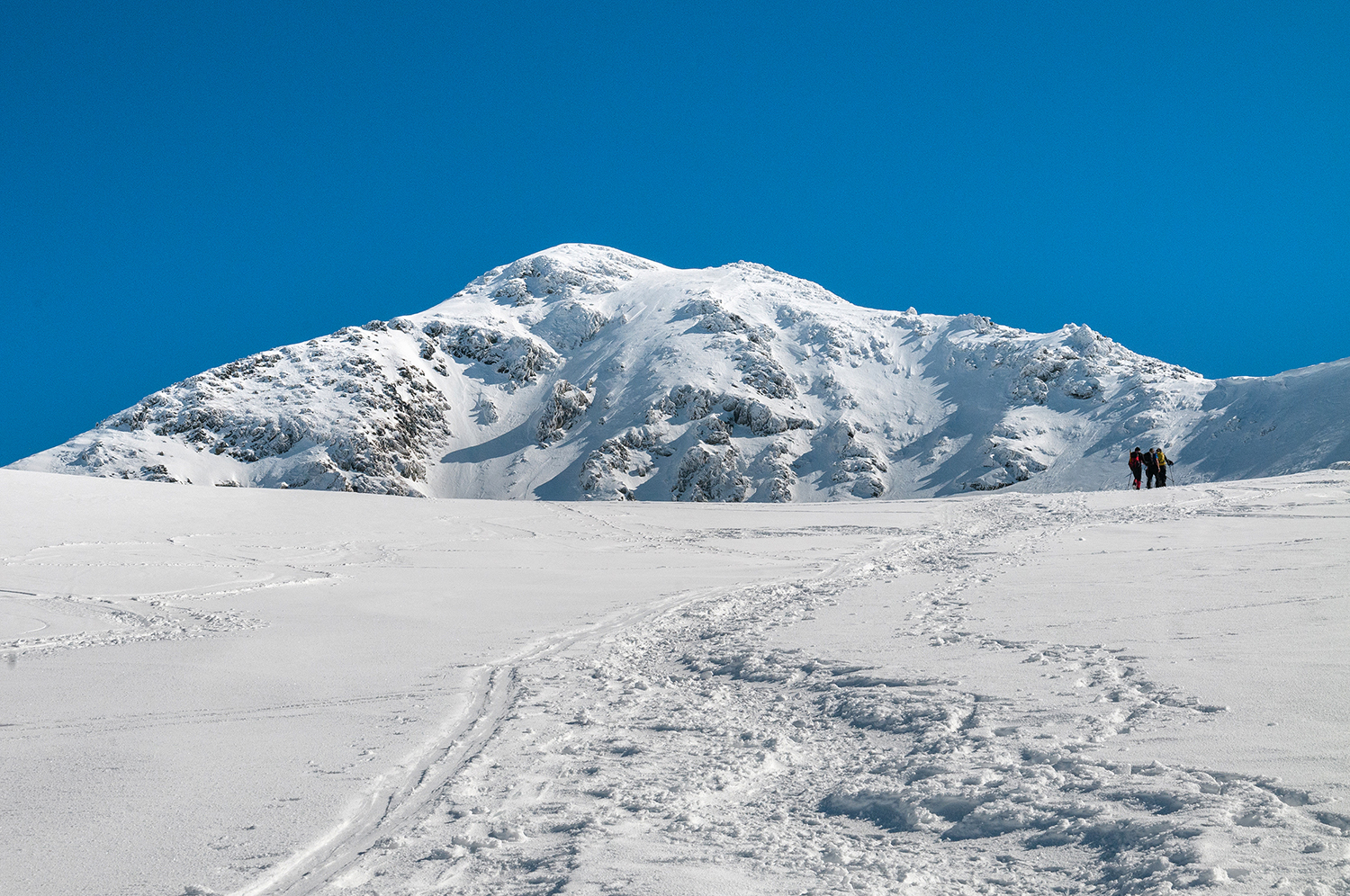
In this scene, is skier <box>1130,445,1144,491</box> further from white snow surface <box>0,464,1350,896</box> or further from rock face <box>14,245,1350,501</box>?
rock face <box>14,245,1350,501</box>

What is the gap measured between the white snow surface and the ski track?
0.8 inches

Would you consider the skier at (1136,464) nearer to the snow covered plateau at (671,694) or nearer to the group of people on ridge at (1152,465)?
the group of people on ridge at (1152,465)

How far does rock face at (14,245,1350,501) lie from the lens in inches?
2432

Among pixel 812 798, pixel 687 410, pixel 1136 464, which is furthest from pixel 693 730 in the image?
pixel 687 410

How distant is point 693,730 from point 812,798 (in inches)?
50.5

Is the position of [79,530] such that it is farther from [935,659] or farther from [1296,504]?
[1296,504]

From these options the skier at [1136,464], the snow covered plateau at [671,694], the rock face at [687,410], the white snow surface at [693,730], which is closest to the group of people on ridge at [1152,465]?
the skier at [1136,464]

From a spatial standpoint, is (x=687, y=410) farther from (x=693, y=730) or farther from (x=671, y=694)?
(x=693, y=730)

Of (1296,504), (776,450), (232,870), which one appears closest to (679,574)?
(232,870)

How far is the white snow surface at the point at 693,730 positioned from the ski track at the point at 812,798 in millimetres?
20

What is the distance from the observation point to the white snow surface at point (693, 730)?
337 centimetres

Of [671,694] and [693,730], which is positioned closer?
[693,730]

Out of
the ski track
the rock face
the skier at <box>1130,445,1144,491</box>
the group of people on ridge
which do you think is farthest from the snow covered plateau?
the rock face

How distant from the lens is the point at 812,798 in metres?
4.14
